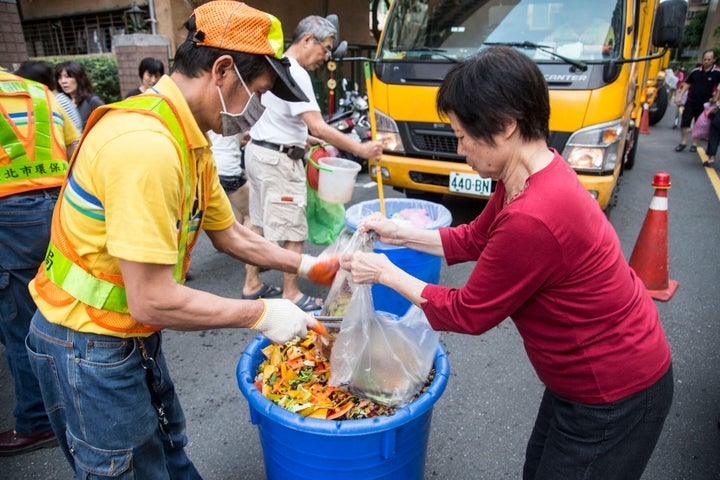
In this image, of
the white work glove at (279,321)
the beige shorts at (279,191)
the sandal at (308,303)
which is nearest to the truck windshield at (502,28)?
the beige shorts at (279,191)

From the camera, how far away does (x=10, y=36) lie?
244 inches

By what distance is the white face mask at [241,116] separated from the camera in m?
1.39

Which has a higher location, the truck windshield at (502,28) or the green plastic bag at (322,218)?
the truck windshield at (502,28)

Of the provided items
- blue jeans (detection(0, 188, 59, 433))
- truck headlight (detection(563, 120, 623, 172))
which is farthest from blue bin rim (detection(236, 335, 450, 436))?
truck headlight (detection(563, 120, 623, 172))

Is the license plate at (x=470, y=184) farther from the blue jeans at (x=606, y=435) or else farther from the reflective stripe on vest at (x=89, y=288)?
the reflective stripe on vest at (x=89, y=288)

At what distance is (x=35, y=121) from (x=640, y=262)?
13.9 feet

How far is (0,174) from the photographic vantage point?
6.86 ft

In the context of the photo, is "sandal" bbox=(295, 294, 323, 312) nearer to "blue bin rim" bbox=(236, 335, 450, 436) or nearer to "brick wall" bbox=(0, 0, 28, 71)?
"blue bin rim" bbox=(236, 335, 450, 436)

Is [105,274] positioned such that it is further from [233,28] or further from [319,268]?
[319,268]

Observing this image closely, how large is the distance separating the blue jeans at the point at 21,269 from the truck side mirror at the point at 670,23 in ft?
14.5

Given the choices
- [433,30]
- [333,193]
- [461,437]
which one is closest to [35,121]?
[333,193]

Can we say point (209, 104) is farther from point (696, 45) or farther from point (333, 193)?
point (696, 45)

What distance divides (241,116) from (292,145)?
2050 millimetres

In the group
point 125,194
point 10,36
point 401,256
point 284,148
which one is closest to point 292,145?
point 284,148
